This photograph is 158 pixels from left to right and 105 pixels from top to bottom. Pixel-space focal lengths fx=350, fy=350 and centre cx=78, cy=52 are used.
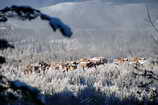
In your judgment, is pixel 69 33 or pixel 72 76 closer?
pixel 69 33

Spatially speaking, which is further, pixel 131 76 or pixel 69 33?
pixel 131 76

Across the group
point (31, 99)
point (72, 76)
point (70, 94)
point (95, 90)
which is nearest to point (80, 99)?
point (70, 94)

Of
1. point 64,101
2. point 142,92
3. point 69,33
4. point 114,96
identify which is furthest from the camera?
point 142,92

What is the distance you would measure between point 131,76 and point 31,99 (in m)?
8.41

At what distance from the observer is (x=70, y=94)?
8.00m

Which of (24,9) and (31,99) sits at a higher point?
(24,9)

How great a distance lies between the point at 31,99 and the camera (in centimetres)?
399

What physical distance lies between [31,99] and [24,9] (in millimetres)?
1053

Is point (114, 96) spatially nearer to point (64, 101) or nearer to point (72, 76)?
point (64, 101)

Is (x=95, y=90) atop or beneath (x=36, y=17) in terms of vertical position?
beneath

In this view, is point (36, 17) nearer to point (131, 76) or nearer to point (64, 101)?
point (64, 101)

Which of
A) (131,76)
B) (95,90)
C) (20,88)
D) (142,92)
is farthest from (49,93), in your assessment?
(131,76)

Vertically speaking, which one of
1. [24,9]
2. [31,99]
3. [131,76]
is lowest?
[131,76]

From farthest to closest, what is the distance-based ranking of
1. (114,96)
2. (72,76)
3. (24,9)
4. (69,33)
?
1. (72,76)
2. (114,96)
3. (24,9)
4. (69,33)
